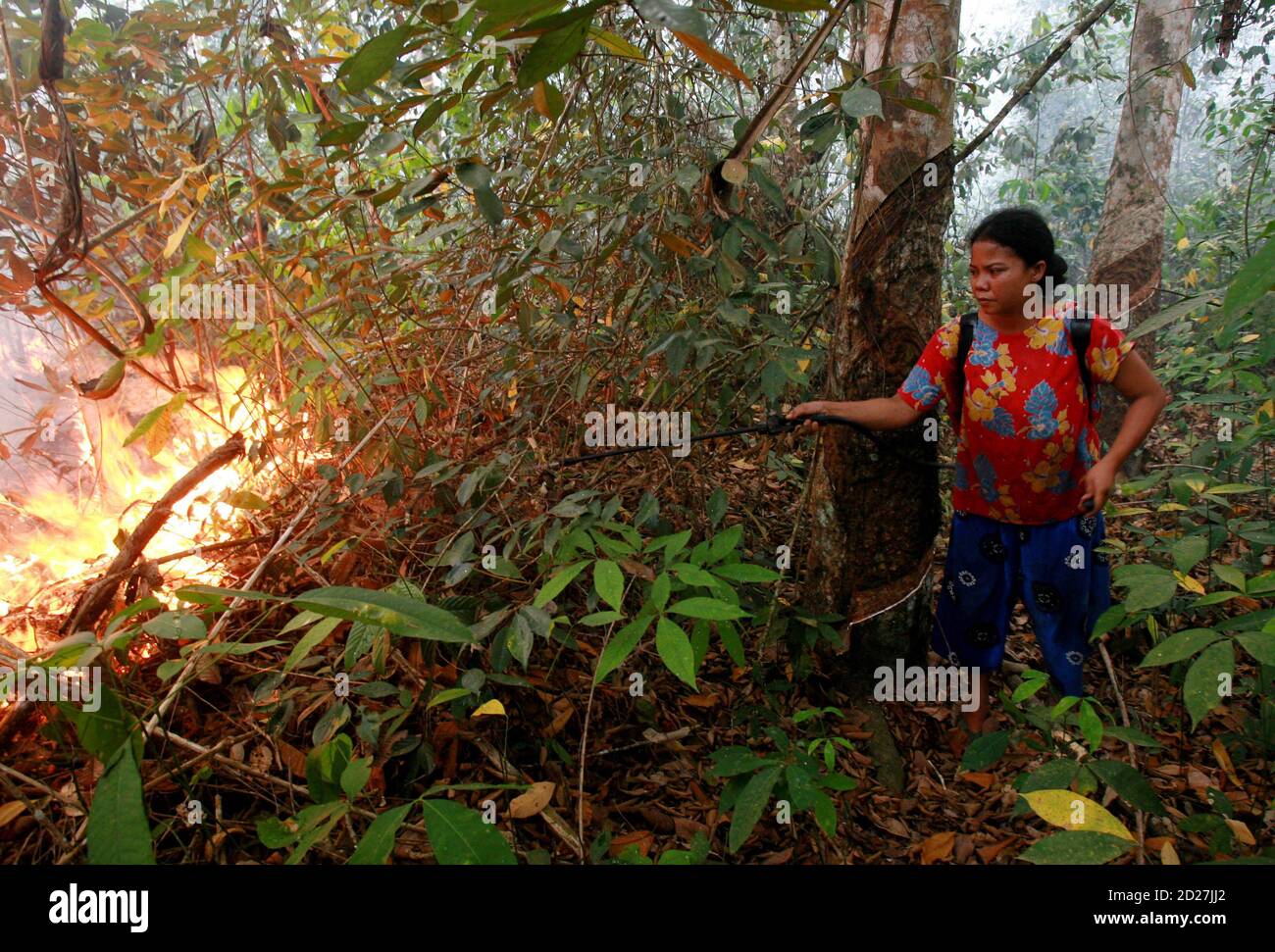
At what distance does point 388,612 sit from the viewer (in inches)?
36.6

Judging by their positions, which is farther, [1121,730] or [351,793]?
[1121,730]

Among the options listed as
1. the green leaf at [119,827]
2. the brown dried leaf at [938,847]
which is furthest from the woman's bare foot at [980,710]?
the green leaf at [119,827]

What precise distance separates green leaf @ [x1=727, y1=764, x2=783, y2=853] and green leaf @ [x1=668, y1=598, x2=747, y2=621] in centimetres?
38

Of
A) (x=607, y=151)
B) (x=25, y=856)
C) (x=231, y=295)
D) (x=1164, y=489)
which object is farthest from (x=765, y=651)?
(x=1164, y=489)

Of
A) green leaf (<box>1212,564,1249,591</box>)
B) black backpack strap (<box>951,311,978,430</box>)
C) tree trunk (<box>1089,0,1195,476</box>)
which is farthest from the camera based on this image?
tree trunk (<box>1089,0,1195,476</box>)

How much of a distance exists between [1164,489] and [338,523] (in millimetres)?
3976

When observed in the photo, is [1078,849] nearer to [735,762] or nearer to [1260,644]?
[1260,644]

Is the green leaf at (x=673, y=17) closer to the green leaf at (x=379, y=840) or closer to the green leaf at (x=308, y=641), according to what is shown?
the green leaf at (x=379, y=840)

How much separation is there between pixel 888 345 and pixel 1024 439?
473 mm

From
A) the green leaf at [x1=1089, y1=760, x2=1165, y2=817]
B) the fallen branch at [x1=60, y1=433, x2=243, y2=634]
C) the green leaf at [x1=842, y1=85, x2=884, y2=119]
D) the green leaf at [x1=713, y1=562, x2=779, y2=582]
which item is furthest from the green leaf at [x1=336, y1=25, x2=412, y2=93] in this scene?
the fallen branch at [x1=60, y1=433, x2=243, y2=634]

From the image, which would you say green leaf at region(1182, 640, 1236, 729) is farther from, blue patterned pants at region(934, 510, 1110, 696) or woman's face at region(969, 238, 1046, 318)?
woman's face at region(969, 238, 1046, 318)

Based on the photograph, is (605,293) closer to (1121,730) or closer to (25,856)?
(1121,730)

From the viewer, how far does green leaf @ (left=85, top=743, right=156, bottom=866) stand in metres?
0.82

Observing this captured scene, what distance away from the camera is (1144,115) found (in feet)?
14.0
